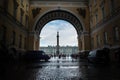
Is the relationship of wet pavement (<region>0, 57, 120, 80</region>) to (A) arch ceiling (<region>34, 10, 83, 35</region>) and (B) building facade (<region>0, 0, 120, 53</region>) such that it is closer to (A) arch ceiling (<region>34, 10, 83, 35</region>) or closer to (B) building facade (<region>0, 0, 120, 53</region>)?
(B) building facade (<region>0, 0, 120, 53</region>)

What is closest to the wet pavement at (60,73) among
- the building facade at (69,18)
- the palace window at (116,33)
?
the palace window at (116,33)

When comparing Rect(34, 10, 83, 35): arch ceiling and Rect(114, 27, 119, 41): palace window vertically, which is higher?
Rect(34, 10, 83, 35): arch ceiling

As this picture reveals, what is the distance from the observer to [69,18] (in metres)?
40.6

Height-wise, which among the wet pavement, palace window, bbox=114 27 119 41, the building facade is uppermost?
the building facade

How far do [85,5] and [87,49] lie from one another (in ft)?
36.7

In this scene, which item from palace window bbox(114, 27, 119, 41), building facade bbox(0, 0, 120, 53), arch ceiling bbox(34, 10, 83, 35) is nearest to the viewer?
palace window bbox(114, 27, 119, 41)

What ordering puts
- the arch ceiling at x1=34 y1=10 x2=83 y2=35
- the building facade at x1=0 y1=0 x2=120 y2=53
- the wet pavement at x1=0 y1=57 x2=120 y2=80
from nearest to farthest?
the wet pavement at x1=0 y1=57 x2=120 y2=80
the building facade at x1=0 y1=0 x2=120 y2=53
the arch ceiling at x1=34 y1=10 x2=83 y2=35

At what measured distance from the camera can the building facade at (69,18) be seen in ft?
77.8

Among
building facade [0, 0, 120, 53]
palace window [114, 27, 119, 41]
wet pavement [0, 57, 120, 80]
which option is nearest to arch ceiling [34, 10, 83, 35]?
building facade [0, 0, 120, 53]

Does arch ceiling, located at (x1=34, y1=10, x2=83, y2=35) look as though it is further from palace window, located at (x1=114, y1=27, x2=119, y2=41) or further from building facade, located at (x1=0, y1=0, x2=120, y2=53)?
palace window, located at (x1=114, y1=27, x2=119, y2=41)

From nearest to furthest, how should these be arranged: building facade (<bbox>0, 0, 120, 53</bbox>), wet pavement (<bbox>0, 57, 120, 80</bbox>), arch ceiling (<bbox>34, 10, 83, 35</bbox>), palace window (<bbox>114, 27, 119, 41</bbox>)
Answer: wet pavement (<bbox>0, 57, 120, 80</bbox>) → palace window (<bbox>114, 27, 119, 41</bbox>) → building facade (<bbox>0, 0, 120, 53</bbox>) → arch ceiling (<bbox>34, 10, 83, 35</bbox>)

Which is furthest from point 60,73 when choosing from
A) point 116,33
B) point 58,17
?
point 58,17

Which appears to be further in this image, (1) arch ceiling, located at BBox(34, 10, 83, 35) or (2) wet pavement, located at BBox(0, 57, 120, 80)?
(1) arch ceiling, located at BBox(34, 10, 83, 35)

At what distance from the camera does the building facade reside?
23.7 metres
